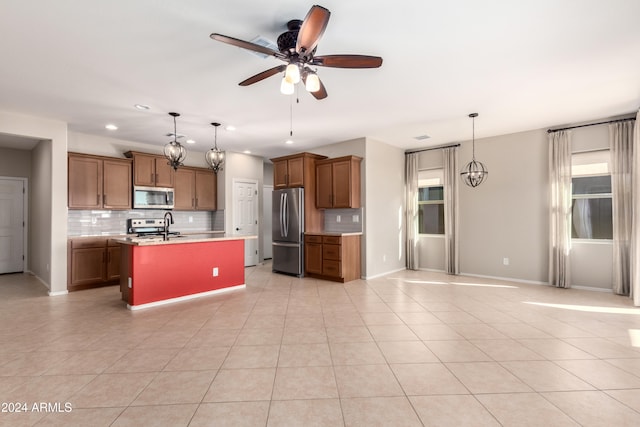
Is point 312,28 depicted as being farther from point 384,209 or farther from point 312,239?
point 384,209

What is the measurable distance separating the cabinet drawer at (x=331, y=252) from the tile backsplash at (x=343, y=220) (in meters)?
0.64

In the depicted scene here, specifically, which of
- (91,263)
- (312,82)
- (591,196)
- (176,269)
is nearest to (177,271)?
(176,269)

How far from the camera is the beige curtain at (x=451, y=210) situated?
6262mm

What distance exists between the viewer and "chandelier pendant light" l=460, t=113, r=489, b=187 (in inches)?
216

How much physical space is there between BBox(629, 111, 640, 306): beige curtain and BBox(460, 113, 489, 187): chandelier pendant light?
1.93 m

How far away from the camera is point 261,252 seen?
7824 millimetres

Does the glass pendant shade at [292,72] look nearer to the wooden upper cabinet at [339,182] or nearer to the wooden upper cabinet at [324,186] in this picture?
the wooden upper cabinet at [339,182]

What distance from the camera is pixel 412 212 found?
6.82m

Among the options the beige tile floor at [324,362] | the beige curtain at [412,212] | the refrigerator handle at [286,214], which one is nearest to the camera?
the beige tile floor at [324,362]

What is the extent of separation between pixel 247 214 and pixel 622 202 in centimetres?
700

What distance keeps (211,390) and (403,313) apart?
2.48 metres

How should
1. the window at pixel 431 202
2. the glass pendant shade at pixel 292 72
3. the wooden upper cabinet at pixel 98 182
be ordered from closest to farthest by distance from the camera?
1. the glass pendant shade at pixel 292 72
2. the wooden upper cabinet at pixel 98 182
3. the window at pixel 431 202

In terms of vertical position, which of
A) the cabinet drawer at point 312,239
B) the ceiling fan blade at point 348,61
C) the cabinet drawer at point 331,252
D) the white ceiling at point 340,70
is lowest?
the cabinet drawer at point 331,252

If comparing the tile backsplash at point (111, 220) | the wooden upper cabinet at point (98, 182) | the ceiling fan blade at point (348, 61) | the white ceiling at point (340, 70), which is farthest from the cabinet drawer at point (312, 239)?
the ceiling fan blade at point (348, 61)
